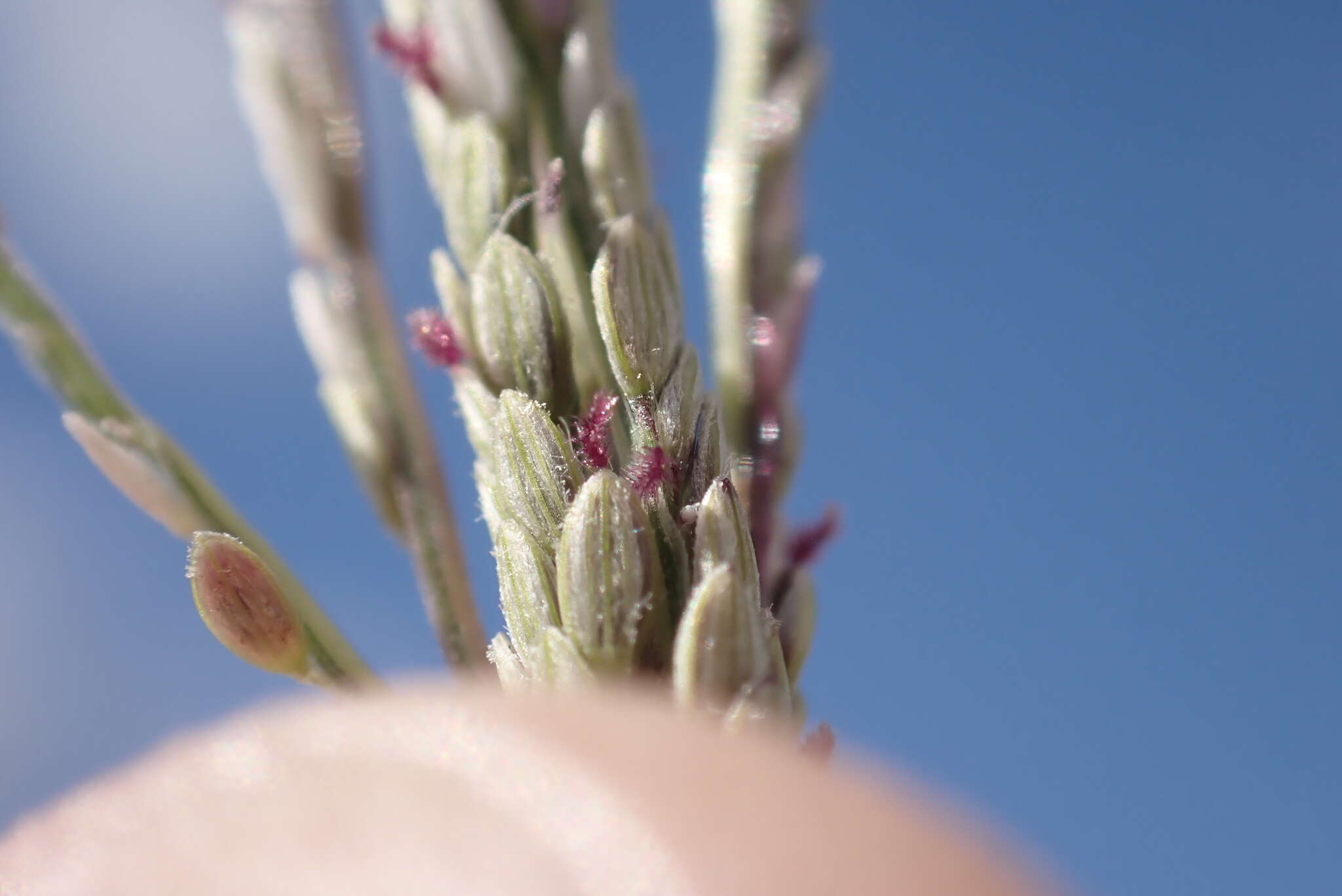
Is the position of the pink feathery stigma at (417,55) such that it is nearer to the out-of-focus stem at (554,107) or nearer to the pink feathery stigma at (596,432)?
the out-of-focus stem at (554,107)

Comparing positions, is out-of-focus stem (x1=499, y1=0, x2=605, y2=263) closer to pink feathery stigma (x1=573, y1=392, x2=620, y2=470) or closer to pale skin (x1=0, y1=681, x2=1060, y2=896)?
pink feathery stigma (x1=573, y1=392, x2=620, y2=470)

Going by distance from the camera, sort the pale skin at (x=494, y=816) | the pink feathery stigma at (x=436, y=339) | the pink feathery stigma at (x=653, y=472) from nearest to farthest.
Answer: the pale skin at (x=494, y=816) → the pink feathery stigma at (x=653, y=472) → the pink feathery stigma at (x=436, y=339)

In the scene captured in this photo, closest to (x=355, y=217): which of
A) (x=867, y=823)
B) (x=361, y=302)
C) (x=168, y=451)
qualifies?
(x=361, y=302)

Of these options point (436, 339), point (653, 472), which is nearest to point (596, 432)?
point (653, 472)

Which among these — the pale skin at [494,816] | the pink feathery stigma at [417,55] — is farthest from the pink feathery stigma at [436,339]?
the pale skin at [494,816]

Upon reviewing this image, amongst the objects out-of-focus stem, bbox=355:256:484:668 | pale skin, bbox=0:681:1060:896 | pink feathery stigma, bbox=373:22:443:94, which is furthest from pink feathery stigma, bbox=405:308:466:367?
pale skin, bbox=0:681:1060:896

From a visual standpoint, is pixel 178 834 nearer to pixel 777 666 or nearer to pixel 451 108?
pixel 777 666
